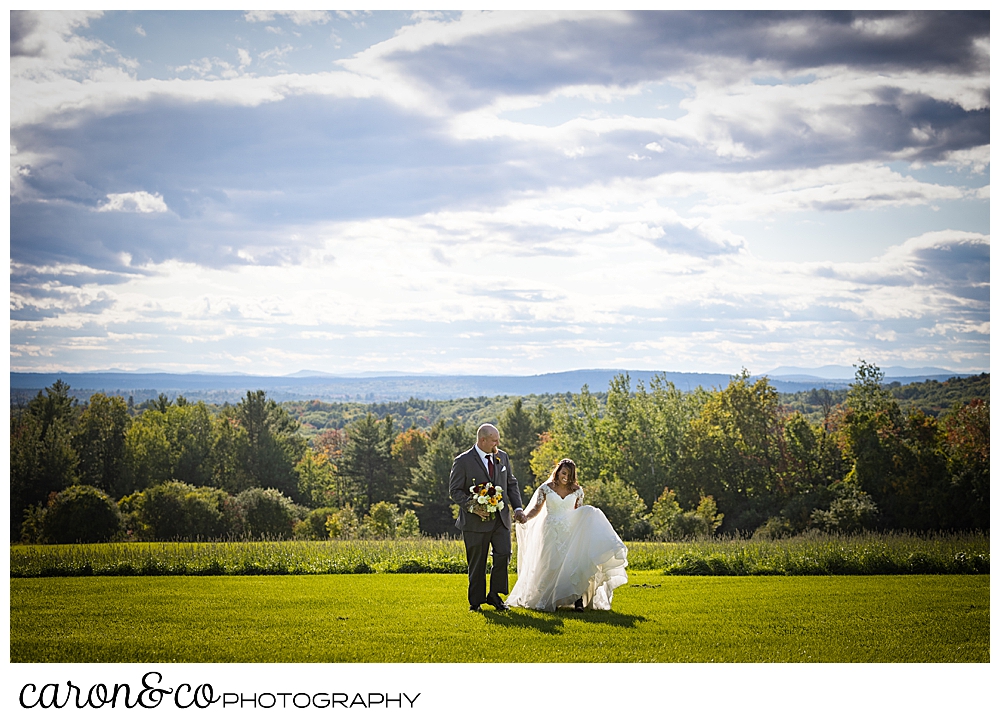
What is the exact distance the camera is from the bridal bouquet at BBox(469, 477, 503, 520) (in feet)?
25.6

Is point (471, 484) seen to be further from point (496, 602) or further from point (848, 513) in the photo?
point (848, 513)

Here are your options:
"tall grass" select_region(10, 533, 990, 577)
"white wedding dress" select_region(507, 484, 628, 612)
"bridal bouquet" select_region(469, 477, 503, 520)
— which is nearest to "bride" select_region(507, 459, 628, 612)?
"white wedding dress" select_region(507, 484, 628, 612)

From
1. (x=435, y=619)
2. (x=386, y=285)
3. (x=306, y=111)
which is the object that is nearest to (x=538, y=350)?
(x=386, y=285)

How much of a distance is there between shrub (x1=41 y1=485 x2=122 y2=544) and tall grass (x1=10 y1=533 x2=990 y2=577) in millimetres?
2994

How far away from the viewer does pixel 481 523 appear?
791 centimetres

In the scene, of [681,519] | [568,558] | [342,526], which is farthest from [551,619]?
[342,526]

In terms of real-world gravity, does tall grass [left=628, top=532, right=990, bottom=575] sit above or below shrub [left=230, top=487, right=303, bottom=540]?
above

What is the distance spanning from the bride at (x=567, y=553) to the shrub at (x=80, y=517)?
12529 mm

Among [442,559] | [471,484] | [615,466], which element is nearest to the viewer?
[471,484]

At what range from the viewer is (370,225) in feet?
58.8

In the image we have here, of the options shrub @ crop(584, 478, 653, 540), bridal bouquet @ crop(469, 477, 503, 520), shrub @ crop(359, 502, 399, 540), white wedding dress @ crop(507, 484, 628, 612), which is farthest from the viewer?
shrub @ crop(359, 502, 399, 540)

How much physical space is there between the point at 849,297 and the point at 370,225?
10697 millimetres

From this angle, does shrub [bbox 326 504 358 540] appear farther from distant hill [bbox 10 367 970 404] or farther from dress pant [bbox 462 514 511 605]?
dress pant [bbox 462 514 511 605]

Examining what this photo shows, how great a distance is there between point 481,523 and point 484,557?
1.23 feet
